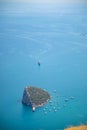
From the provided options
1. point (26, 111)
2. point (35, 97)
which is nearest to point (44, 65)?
point (35, 97)

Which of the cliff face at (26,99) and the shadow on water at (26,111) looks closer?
the shadow on water at (26,111)

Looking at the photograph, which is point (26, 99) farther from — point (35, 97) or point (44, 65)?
point (44, 65)

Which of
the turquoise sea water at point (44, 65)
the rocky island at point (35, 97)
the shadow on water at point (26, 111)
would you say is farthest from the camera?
the rocky island at point (35, 97)

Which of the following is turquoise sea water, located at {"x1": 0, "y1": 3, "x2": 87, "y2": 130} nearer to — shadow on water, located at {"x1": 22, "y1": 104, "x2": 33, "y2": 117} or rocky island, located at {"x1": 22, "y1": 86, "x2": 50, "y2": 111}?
shadow on water, located at {"x1": 22, "y1": 104, "x2": 33, "y2": 117}

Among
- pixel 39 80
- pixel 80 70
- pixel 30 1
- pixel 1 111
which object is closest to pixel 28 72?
pixel 39 80

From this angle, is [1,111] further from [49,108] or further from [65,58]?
[65,58]

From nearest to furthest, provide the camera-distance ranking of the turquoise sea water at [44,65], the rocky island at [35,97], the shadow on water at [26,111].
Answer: the turquoise sea water at [44,65] → the shadow on water at [26,111] → the rocky island at [35,97]

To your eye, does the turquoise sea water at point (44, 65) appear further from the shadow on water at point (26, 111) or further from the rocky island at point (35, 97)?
the rocky island at point (35, 97)

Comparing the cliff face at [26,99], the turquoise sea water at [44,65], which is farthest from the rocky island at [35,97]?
the turquoise sea water at [44,65]
